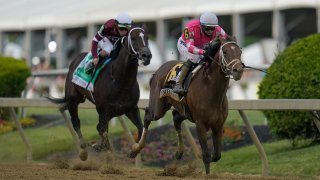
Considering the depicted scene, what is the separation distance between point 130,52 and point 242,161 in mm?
2153

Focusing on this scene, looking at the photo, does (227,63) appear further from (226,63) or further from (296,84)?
(296,84)

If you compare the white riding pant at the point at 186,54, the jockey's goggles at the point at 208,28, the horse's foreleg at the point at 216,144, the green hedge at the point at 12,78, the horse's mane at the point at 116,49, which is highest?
the jockey's goggles at the point at 208,28

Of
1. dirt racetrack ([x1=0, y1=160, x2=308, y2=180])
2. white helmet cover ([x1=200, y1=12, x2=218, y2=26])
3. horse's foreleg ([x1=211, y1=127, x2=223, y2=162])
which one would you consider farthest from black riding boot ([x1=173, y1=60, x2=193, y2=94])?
dirt racetrack ([x1=0, y1=160, x2=308, y2=180])

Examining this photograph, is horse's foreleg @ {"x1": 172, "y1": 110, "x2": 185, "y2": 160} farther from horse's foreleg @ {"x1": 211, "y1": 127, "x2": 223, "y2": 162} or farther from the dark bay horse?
horse's foreleg @ {"x1": 211, "y1": 127, "x2": 223, "y2": 162}

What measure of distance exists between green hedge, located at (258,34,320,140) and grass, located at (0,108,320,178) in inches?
11.9

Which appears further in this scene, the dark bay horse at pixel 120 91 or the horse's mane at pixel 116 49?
the horse's mane at pixel 116 49

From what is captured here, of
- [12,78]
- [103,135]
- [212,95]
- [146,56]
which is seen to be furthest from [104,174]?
[12,78]

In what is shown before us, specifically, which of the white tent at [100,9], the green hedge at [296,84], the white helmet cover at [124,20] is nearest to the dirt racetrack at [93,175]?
the green hedge at [296,84]

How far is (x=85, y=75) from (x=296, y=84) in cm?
275

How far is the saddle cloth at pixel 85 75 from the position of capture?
11141 millimetres

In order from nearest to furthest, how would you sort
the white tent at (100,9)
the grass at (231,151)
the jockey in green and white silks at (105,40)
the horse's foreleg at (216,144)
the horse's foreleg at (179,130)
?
1. the horse's foreleg at (216,144)
2. the grass at (231,151)
3. the horse's foreleg at (179,130)
4. the jockey in green and white silks at (105,40)
5. the white tent at (100,9)

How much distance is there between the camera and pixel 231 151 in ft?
40.4

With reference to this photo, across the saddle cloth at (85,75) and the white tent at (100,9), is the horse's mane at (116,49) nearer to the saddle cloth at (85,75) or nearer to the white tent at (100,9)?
the saddle cloth at (85,75)

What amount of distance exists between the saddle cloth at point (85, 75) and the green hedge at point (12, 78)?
15.6ft
